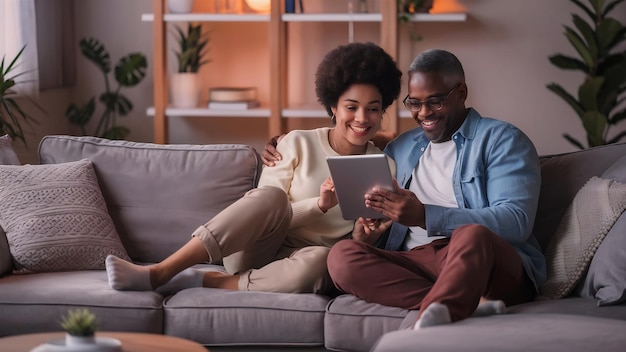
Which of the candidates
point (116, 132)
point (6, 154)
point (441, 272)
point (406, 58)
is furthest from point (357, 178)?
point (116, 132)

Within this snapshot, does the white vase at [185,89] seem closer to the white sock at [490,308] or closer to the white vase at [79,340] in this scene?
the white sock at [490,308]

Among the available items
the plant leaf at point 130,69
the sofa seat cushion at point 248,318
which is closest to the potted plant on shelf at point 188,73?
the plant leaf at point 130,69

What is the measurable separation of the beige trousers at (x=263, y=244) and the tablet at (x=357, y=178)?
175 millimetres

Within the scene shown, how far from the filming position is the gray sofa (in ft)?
7.43

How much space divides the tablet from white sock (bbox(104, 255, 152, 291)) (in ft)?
1.99

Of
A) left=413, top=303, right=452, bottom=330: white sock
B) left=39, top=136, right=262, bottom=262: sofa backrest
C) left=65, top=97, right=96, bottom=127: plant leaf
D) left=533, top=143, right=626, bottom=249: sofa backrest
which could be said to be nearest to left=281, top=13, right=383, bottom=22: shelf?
left=65, top=97, right=96, bottom=127: plant leaf

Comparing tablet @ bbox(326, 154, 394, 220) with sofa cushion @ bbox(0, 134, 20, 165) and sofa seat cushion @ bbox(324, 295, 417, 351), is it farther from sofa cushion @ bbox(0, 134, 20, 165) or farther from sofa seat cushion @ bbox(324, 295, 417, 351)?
sofa cushion @ bbox(0, 134, 20, 165)

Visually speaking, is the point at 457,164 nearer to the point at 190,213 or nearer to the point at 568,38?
the point at 190,213

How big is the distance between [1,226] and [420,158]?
1329 mm

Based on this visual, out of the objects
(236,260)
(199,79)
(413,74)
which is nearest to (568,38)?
(199,79)

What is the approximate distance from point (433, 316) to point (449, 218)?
47 cm

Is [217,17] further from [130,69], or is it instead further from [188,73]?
[130,69]

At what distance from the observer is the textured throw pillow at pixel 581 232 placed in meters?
2.69

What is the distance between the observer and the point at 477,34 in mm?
5562
